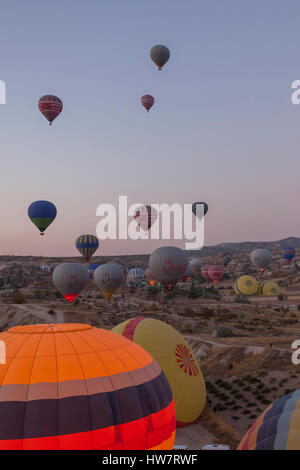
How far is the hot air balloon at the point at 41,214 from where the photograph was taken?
44375mm

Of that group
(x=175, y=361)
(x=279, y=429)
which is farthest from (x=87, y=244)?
(x=279, y=429)

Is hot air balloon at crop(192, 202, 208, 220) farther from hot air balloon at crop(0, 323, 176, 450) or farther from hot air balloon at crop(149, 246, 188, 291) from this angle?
hot air balloon at crop(0, 323, 176, 450)

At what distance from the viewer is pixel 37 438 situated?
7254 millimetres

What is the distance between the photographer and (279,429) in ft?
26.3

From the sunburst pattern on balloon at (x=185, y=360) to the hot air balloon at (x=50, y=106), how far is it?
30009 mm

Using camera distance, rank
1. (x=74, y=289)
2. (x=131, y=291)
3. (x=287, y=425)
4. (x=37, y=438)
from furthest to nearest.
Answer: (x=131, y=291), (x=74, y=289), (x=287, y=425), (x=37, y=438)

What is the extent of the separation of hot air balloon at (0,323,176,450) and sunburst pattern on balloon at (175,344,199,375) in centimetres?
938

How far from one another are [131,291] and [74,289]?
3361cm

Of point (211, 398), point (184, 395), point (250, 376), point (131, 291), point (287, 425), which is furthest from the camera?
point (131, 291)

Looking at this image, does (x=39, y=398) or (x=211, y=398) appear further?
(x=211, y=398)

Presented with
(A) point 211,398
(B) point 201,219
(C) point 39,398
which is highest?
(B) point 201,219

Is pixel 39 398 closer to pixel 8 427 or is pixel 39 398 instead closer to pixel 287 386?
pixel 8 427

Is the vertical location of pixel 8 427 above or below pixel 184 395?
above
